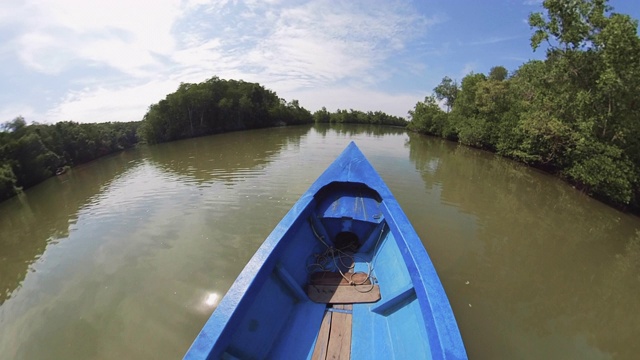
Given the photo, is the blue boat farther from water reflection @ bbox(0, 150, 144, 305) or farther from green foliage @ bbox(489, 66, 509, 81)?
green foliage @ bbox(489, 66, 509, 81)

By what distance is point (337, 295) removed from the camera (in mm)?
3596

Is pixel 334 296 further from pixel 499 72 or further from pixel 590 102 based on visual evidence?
pixel 499 72

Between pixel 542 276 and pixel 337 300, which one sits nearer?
pixel 337 300

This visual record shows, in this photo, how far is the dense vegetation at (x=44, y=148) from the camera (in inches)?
661

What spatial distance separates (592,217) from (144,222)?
1362 centimetres

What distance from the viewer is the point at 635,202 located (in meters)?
9.07

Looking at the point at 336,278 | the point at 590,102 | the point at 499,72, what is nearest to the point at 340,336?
the point at 336,278

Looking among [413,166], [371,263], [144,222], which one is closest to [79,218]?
[144,222]

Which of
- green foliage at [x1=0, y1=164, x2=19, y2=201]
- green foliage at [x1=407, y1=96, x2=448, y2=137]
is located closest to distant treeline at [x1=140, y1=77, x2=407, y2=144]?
green foliage at [x1=0, y1=164, x2=19, y2=201]

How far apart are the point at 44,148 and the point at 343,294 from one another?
27.9 metres

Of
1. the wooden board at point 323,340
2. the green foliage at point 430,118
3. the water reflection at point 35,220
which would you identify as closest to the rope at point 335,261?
the wooden board at point 323,340

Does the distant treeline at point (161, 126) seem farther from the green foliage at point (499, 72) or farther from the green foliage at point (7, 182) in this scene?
the green foliage at point (499, 72)

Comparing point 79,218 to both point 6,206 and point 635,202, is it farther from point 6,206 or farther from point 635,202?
point 635,202

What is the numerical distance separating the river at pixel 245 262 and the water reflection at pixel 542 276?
0.03 meters
